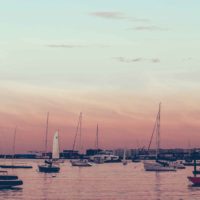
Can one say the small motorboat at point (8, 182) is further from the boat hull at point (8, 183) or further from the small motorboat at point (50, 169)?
the small motorboat at point (50, 169)

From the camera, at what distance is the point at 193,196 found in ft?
373

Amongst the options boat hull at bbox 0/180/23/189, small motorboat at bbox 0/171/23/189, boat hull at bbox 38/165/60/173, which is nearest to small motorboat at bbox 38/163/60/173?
boat hull at bbox 38/165/60/173

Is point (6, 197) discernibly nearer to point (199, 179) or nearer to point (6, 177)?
point (6, 177)

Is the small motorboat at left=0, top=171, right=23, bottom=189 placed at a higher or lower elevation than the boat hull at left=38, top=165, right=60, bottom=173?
lower

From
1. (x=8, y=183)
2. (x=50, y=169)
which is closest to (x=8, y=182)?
(x=8, y=183)

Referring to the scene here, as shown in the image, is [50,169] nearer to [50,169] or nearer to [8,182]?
[50,169]

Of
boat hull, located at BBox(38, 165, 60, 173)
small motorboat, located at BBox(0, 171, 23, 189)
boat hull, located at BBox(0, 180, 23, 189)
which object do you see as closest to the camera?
boat hull, located at BBox(0, 180, 23, 189)

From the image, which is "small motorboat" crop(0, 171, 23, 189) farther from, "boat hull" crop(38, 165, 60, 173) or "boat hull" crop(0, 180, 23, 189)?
"boat hull" crop(38, 165, 60, 173)

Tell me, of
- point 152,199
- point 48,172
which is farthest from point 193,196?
point 48,172

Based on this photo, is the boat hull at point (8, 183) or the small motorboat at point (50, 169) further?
the small motorboat at point (50, 169)

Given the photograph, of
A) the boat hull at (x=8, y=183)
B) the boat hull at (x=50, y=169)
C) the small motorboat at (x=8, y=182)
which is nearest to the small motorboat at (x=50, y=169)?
the boat hull at (x=50, y=169)

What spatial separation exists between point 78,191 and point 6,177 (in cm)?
1641

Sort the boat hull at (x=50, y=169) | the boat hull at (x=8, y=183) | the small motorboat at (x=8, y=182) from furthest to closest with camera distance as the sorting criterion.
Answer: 1. the boat hull at (x=50, y=169)
2. the small motorboat at (x=8, y=182)
3. the boat hull at (x=8, y=183)

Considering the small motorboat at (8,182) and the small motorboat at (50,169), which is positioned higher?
the small motorboat at (50,169)
